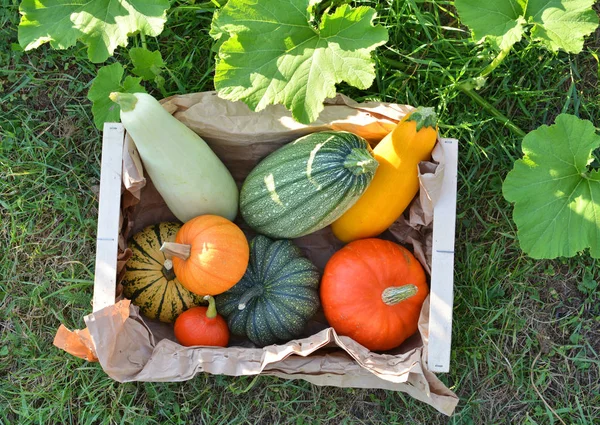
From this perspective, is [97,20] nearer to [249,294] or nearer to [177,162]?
[177,162]

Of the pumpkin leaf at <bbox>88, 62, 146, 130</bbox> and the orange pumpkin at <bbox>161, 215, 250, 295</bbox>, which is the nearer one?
the orange pumpkin at <bbox>161, 215, 250, 295</bbox>

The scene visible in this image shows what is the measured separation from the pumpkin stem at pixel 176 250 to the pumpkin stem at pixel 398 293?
765mm

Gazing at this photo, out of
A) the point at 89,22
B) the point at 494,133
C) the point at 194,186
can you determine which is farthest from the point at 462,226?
the point at 89,22

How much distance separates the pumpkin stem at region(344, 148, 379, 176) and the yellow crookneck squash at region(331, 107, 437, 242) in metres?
0.12

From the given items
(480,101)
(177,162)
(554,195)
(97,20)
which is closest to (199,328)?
(177,162)

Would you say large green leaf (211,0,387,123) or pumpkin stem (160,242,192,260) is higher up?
large green leaf (211,0,387,123)

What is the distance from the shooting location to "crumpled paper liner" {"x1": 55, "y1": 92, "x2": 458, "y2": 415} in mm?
2395

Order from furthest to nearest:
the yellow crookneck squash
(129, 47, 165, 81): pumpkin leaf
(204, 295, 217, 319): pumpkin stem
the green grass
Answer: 1. the green grass
2. (129, 47, 165, 81): pumpkin leaf
3. (204, 295, 217, 319): pumpkin stem
4. the yellow crookneck squash

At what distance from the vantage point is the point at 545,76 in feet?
10.1

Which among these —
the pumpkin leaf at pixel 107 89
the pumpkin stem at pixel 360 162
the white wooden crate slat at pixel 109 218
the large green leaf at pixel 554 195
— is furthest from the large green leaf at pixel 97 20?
the large green leaf at pixel 554 195

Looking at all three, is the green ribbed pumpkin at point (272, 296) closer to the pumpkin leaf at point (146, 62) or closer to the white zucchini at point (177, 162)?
the white zucchini at point (177, 162)

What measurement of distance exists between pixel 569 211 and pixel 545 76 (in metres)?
0.81

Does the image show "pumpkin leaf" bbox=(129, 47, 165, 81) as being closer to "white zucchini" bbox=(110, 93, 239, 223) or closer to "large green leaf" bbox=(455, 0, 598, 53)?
"white zucchini" bbox=(110, 93, 239, 223)

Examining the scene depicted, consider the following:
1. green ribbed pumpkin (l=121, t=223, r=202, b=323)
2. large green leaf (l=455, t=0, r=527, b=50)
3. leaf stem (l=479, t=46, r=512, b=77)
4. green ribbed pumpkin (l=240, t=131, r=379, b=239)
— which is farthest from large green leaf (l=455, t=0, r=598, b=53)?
green ribbed pumpkin (l=121, t=223, r=202, b=323)
